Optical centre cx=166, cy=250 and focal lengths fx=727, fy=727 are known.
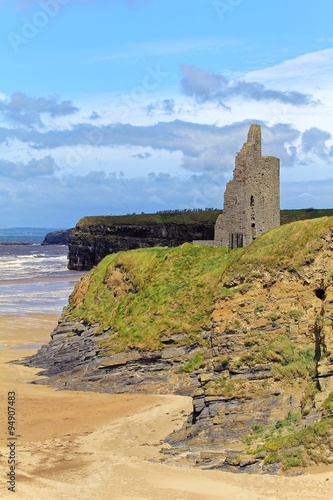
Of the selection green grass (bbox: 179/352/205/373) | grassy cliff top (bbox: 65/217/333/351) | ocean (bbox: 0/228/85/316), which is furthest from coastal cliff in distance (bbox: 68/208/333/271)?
green grass (bbox: 179/352/205/373)

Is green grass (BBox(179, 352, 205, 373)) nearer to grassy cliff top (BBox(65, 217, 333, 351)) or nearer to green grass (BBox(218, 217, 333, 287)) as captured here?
grassy cliff top (BBox(65, 217, 333, 351))

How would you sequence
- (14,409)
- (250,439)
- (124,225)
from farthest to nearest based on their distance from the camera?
(124,225), (14,409), (250,439)

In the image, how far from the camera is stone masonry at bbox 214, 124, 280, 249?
116 feet

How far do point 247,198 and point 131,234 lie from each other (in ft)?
310

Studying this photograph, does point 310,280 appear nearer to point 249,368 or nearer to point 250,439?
point 249,368

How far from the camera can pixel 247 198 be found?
35.6 m

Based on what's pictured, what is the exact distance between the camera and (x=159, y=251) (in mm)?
36531

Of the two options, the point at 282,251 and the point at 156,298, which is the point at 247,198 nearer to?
the point at 156,298

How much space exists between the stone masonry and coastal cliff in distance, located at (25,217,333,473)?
18.6ft

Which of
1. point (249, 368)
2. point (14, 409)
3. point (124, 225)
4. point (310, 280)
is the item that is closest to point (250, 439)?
point (249, 368)

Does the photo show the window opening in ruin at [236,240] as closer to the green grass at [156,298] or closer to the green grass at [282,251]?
the green grass at [156,298]

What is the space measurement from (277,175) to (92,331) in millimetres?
12737

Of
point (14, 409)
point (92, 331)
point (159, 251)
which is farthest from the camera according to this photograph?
point (159, 251)

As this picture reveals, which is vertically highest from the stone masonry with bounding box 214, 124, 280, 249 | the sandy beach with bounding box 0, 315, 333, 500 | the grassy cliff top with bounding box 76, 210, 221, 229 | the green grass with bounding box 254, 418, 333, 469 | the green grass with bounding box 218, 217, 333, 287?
the grassy cliff top with bounding box 76, 210, 221, 229
